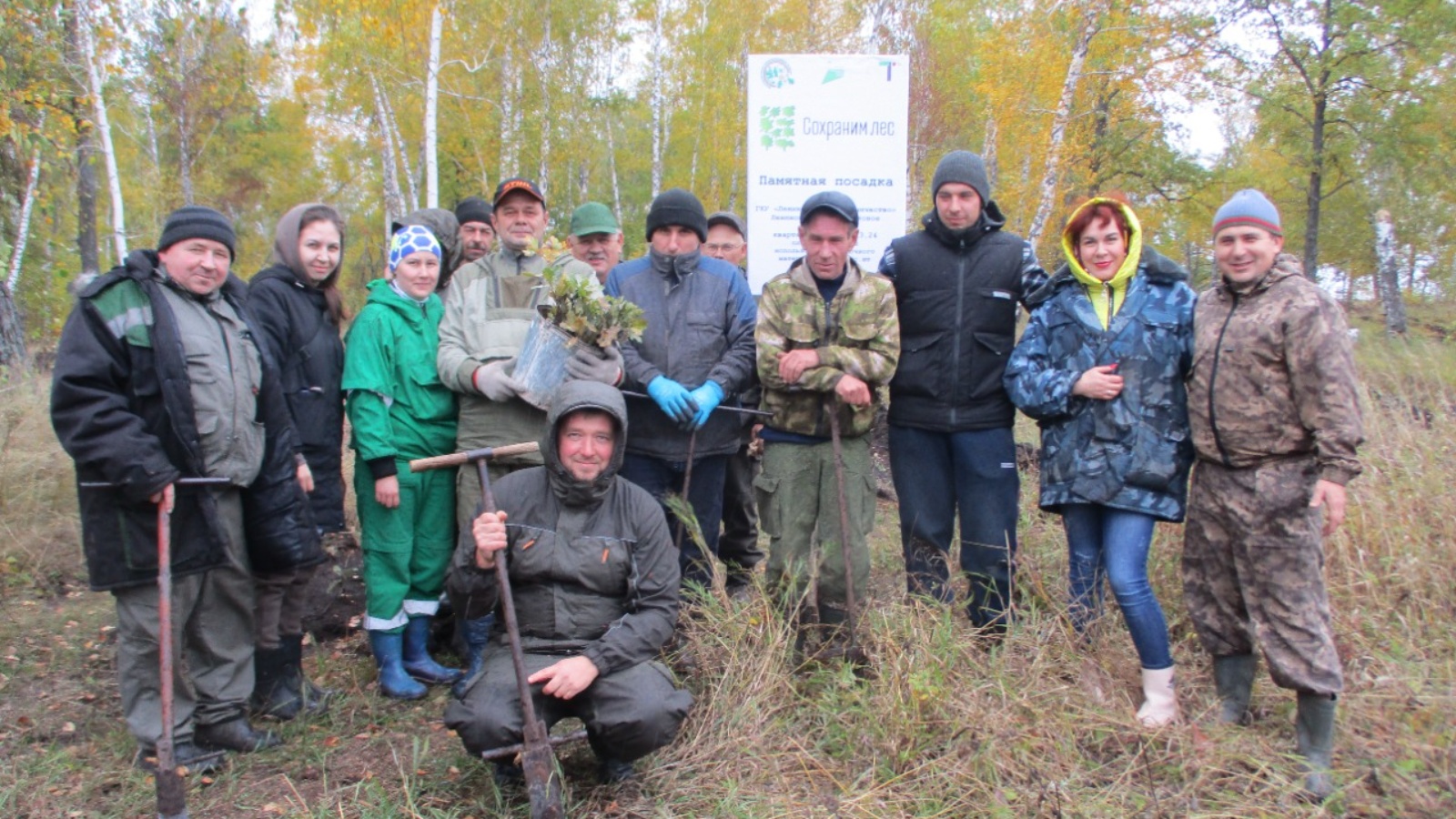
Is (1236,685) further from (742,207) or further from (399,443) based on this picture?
(742,207)

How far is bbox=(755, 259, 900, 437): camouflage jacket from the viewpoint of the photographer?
3859mm

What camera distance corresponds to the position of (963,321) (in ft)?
13.0

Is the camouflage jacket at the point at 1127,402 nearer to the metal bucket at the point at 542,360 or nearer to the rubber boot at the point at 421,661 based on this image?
the metal bucket at the point at 542,360

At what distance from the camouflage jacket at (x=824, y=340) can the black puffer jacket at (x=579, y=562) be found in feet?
3.11

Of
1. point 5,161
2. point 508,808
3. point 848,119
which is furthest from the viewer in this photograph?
point 5,161

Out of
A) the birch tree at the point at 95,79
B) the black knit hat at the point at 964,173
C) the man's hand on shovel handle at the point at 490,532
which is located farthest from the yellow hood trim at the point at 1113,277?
the birch tree at the point at 95,79

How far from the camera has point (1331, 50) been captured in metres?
13.3

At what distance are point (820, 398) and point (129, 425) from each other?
2545mm

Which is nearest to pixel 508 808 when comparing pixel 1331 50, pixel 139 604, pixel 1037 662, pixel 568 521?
pixel 568 521

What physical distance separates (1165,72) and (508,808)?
619 inches

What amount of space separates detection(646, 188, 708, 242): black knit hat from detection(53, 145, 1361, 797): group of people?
0.06ft

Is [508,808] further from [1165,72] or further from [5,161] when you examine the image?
[1165,72]

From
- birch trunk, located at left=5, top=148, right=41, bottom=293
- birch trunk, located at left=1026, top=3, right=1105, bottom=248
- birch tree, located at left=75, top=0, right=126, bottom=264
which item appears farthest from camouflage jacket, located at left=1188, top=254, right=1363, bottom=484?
birch tree, located at left=75, top=0, right=126, bottom=264

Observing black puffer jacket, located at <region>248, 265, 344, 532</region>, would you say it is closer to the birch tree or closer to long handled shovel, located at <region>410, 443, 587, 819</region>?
long handled shovel, located at <region>410, 443, 587, 819</region>
